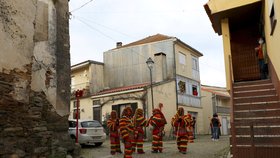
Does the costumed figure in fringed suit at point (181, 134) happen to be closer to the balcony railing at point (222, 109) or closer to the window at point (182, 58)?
the window at point (182, 58)

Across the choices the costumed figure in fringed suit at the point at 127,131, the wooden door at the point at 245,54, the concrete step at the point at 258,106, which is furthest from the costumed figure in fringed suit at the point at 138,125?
the wooden door at the point at 245,54

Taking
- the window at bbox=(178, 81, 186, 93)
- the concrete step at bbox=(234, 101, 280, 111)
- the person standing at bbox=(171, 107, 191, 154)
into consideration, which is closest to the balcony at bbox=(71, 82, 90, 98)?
the window at bbox=(178, 81, 186, 93)

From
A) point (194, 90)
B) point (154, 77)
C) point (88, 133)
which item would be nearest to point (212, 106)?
point (194, 90)

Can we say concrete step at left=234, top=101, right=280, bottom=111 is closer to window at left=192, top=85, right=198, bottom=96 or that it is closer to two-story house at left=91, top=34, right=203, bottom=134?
two-story house at left=91, top=34, right=203, bottom=134

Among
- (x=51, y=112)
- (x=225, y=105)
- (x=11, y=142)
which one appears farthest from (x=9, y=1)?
(x=225, y=105)

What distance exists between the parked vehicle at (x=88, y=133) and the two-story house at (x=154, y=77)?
6729mm

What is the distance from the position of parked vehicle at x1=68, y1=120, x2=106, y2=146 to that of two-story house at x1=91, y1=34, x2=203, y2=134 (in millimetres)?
6729

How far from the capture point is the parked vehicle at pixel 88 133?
52.7 feet

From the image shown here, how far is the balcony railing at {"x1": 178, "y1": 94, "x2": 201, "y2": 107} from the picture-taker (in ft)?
90.2

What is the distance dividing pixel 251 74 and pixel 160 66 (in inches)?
488

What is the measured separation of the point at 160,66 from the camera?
26547 mm

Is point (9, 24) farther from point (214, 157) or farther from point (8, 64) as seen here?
point (214, 157)

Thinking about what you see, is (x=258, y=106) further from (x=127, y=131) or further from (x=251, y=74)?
(x=251, y=74)

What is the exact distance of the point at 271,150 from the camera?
25.9 ft
